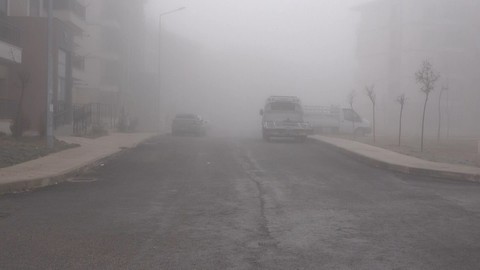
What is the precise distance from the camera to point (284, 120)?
3006 centimetres

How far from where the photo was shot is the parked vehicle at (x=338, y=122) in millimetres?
38250

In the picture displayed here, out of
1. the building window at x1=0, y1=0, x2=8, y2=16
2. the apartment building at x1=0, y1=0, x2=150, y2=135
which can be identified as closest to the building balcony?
the apartment building at x1=0, y1=0, x2=150, y2=135

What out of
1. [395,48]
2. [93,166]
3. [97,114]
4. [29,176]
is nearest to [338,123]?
[97,114]

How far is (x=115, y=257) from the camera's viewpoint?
19.9 feet

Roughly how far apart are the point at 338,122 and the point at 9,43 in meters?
21.6

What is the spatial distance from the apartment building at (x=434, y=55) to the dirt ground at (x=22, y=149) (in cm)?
5116

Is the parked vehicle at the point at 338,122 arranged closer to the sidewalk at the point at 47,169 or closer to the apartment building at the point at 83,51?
the apartment building at the point at 83,51

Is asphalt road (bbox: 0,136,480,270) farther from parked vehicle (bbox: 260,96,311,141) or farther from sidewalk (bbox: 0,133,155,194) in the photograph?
parked vehicle (bbox: 260,96,311,141)

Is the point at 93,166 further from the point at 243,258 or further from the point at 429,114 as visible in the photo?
the point at 429,114

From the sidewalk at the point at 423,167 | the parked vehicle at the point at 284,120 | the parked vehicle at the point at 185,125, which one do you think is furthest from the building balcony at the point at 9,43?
the sidewalk at the point at 423,167

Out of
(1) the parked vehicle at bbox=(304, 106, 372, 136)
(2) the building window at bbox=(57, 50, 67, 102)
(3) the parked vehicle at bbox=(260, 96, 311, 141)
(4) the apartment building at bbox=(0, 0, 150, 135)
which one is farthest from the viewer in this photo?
(1) the parked vehicle at bbox=(304, 106, 372, 136)

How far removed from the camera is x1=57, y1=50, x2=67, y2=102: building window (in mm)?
30719

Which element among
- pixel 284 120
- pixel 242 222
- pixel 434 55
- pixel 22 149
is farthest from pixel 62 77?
pixel 434 55

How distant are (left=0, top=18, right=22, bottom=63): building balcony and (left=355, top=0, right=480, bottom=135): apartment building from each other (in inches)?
1845
